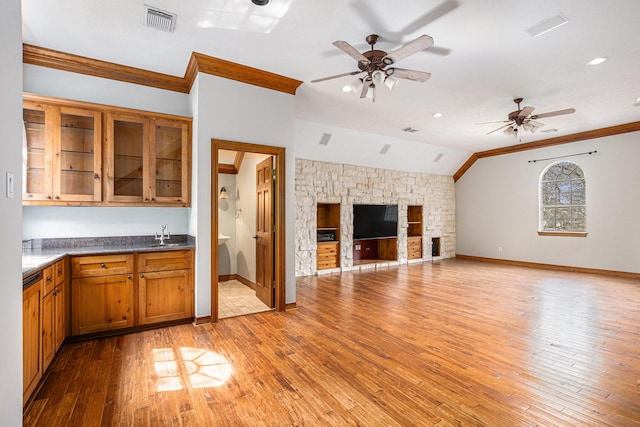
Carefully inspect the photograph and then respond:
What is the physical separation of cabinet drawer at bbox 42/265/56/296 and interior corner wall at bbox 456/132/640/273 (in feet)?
31.3

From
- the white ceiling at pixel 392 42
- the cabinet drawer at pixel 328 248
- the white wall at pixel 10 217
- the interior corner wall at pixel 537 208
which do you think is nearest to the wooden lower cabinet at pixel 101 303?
the white wall at pixel 10 217

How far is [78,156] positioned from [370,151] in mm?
5757

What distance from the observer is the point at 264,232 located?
4594 millimetres

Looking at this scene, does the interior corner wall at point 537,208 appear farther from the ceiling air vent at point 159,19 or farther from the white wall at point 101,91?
the ceiling air vent at point 159,19

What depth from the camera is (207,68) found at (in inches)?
145

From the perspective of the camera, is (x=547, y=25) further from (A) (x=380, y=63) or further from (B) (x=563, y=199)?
(B) (x=563, y=199)

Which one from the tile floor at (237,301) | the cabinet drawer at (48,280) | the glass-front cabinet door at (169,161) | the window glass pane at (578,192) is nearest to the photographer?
the cabinet drawer at (48,280)

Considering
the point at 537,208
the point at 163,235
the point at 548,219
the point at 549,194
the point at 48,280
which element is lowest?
the point at 48,280

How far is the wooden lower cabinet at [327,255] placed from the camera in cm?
721

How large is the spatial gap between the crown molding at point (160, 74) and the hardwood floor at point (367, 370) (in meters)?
3.02

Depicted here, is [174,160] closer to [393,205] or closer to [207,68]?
[207,68]

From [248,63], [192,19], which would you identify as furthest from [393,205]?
[192,19]

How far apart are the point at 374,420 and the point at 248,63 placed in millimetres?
3766

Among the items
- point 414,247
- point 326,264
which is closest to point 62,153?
point 326,264
